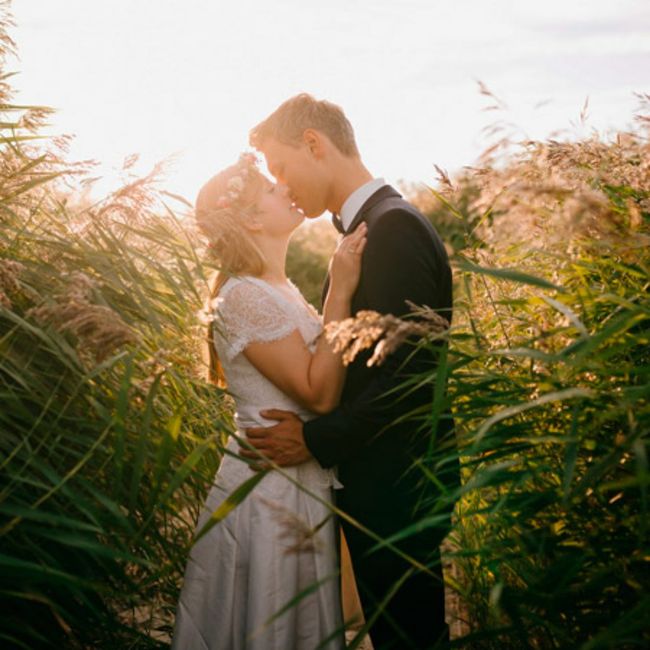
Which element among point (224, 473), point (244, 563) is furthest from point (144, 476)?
point (244, 563)

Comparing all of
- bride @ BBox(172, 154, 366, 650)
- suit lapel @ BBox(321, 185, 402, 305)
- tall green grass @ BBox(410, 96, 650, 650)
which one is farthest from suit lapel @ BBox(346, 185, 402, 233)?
tall green grass @ BBox(410, 96, 650, 650)

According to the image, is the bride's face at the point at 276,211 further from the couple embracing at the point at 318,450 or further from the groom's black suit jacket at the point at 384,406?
the groom's black suit jacket at the point at 384,406

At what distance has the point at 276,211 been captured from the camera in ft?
11.0

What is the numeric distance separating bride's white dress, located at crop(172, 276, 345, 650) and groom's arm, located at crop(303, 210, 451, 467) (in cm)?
19

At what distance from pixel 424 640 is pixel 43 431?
1.63m

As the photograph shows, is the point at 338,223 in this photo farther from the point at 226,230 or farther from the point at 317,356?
the point at 317,356

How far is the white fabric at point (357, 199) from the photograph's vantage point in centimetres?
322

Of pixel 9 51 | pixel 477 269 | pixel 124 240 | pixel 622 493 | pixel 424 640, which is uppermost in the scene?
pixel 9 51

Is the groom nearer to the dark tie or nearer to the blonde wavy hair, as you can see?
the dark tie

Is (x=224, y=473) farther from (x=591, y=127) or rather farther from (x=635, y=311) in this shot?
(x=591, y=127)

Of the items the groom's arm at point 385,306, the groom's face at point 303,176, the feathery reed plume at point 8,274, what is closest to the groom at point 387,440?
the groom's arm at point 385,306

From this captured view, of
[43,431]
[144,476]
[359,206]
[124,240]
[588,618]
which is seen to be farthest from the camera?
[359,206]

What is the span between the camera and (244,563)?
9.09 feet

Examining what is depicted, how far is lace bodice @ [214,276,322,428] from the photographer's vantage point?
Answer: 2.89 metres
